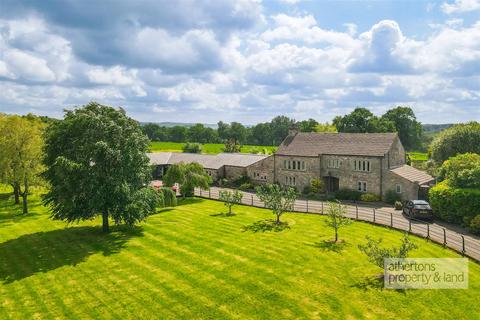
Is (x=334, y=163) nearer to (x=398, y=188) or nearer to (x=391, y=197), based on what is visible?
(x=391, y=197)

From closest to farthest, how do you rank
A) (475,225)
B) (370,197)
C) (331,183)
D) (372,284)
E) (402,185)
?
(372,284) → (475,225) → (402,185) → (370,197) → (331,183)

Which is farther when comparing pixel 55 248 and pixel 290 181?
pixel 290 181

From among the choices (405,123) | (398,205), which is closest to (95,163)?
(398,205)

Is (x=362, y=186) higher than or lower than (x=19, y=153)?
lower

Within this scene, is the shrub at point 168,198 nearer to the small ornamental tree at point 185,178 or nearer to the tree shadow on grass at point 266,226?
the small ornamental tree at point 185,178

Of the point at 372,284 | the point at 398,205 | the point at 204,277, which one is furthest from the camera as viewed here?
the point at 398,205

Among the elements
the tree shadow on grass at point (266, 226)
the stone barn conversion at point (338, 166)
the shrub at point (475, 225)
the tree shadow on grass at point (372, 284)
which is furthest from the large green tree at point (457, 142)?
the tree shadow on grass at point (372, 284)

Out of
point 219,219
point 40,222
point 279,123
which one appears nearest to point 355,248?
point 219,219
